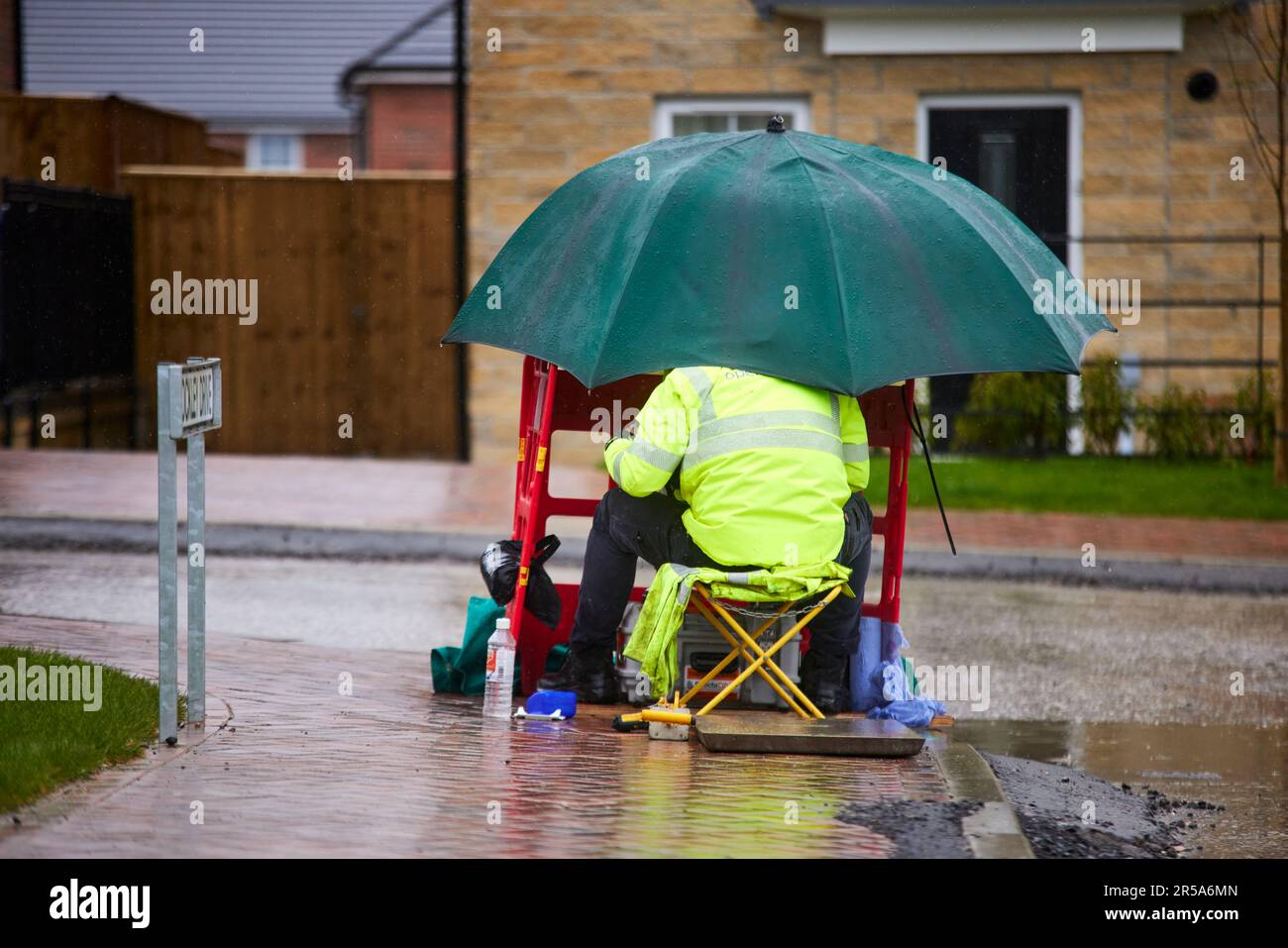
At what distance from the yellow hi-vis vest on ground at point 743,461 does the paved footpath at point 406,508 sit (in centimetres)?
572

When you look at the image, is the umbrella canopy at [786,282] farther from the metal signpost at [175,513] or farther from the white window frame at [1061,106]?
the white window frame at [1061,106]

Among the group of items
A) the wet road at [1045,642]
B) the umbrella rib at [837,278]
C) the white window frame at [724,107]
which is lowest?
the wet road at [1045,642]

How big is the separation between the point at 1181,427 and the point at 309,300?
8.28m

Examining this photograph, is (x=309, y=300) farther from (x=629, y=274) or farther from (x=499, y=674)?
(x=629, y=274)

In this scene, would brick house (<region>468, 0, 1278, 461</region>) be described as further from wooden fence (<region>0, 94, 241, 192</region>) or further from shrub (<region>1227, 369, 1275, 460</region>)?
wooden fence (<region>0, 94, 241, 192</region>)

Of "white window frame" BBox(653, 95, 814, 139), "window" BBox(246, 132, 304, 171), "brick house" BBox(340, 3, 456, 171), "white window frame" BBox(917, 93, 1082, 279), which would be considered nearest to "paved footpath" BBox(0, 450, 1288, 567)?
"white window frame" BBox(653, 95, 814, 139)

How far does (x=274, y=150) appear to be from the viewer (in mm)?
37781

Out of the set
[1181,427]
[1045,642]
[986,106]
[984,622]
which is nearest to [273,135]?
[986,106]

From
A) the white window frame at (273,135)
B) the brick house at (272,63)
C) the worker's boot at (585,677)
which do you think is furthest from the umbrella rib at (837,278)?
the white window frame at (273,135)

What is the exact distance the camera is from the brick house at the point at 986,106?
1577 cm

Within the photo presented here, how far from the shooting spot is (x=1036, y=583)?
1123cm

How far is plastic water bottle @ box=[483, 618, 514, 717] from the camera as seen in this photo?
6.56 metres

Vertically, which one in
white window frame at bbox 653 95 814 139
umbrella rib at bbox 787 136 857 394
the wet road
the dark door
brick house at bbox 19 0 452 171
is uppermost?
brick house at bbox 19 0 452 171

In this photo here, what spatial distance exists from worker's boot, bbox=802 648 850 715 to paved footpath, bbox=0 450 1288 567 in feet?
17.0
